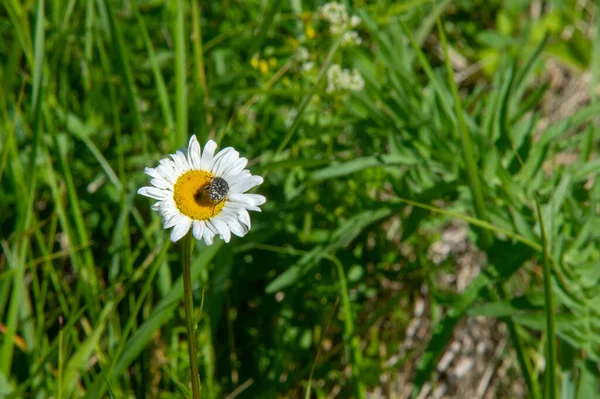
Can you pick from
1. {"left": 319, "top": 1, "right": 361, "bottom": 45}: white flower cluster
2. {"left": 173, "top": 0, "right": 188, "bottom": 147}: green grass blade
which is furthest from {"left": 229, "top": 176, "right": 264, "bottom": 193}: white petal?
{"left": 319, "top": 1, "right": 361, "bottom": 45}: white flower cluster

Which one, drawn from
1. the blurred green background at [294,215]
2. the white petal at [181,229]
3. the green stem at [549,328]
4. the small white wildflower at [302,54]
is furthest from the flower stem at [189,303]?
the small white wildflower at [302,54]

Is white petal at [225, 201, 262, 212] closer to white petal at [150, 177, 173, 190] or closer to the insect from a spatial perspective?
the insect

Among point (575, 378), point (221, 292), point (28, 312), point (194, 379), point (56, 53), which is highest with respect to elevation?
point (56, 53)

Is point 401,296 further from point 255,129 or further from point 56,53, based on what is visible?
point 56,53

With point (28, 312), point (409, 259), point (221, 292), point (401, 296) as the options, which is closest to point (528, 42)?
point (409, 259)

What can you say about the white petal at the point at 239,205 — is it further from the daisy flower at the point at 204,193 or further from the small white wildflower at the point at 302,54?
the small white wildflower at the point at 302,54
